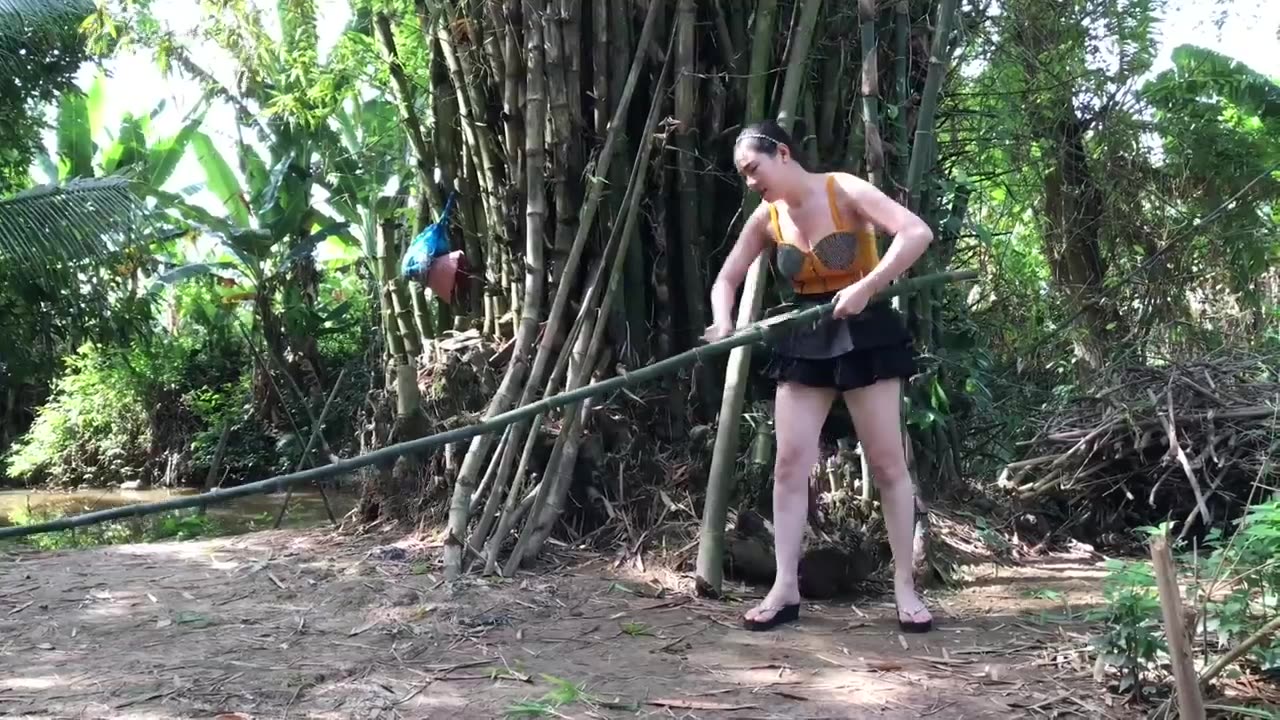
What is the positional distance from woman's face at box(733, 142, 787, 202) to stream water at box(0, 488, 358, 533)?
3109mm

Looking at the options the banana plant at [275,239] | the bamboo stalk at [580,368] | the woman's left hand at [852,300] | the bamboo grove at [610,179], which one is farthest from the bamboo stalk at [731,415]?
the banana plant at [275,239]

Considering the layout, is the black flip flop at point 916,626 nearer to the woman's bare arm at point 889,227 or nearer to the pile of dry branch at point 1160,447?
the woman's bare arm at point 889,227

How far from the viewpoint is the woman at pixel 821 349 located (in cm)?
257

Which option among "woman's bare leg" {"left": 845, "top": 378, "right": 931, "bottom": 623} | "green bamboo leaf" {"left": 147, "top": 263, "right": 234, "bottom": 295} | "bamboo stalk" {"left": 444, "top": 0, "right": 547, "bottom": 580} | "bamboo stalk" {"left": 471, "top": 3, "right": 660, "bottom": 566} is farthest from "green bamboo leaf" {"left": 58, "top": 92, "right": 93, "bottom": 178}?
"woman's bare leg" {"left": 845, "top": 378, "right": 931, "bottom": 623}

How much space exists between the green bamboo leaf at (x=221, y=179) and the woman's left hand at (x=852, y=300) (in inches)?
345

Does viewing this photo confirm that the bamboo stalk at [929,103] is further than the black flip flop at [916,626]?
Yes

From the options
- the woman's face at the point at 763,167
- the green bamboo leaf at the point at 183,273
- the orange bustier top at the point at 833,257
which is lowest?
the orange bustier top at the point at 833,257

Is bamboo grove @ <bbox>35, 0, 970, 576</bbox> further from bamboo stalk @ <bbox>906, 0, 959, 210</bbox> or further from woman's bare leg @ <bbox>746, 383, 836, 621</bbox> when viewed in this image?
woman's bare leg @ <bbox>746, 383, 836, 621</bbox>

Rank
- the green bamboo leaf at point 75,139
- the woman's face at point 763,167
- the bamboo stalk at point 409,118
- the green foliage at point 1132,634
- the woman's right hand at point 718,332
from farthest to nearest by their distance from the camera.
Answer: the green bamboo leaf at point 75,139
the bamboo stalk at point 409,118
the woman's face at point 763,167
the woman's right hand at point 718,332
the green foliage at point 1132,634

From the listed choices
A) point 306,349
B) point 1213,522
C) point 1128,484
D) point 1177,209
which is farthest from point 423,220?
point 306,349

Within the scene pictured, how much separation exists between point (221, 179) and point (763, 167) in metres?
8.70

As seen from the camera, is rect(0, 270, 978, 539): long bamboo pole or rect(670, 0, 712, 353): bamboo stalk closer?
rect(0, 270, 978, 539): long bamboo pole

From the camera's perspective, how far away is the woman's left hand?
2301 mm

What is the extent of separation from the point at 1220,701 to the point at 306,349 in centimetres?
Answer: 930
